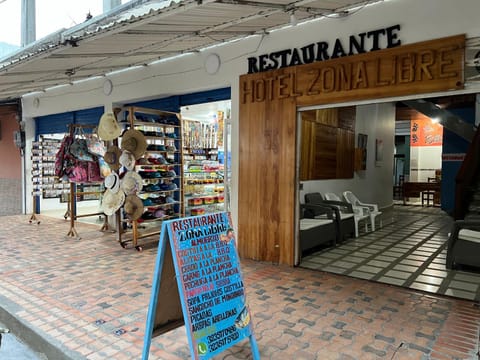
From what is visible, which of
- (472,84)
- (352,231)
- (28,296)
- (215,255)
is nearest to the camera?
(215,255)

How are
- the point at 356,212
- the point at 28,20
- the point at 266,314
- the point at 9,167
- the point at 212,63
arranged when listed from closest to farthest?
1. the point at 266,314
2. the point at 212,63
3. the point at 356,212
4. the point at 28,20
5. the point at 9,167

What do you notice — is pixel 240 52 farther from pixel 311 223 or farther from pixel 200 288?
pixel 200 288

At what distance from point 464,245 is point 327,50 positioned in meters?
2.98

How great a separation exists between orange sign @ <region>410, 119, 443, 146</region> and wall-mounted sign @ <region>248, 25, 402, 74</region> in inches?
448

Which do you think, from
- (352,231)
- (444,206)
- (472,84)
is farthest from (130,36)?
(444,206)

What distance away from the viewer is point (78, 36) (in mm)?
3984

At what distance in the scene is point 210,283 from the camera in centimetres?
241

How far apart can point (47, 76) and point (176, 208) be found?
3.28 metres

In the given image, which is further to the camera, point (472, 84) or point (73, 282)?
point (73, 282)

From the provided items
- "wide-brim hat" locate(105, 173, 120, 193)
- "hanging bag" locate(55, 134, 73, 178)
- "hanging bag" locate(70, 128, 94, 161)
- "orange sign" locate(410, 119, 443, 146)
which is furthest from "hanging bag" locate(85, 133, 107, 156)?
"orange sign" locate(410, 119, 443, 146)

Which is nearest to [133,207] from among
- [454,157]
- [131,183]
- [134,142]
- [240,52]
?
[131,183]

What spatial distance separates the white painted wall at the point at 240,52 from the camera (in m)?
3.61

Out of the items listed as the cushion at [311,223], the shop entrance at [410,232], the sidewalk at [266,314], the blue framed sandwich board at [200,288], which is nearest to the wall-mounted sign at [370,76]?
the shop entrance at [410,232]

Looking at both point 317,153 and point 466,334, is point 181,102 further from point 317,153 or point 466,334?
point 466,334
